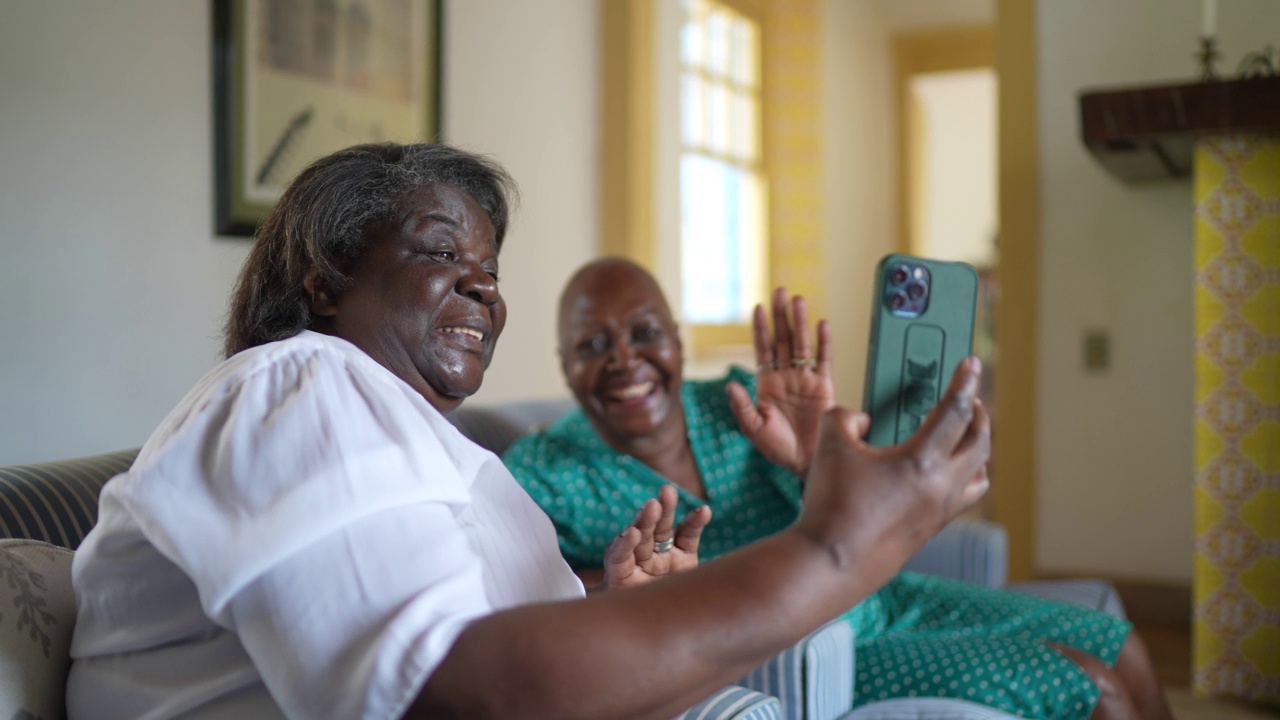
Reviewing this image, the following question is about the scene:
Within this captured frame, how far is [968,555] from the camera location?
238cm

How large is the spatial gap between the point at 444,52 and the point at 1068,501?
252 centimetres

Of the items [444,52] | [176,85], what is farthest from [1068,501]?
[176,85]

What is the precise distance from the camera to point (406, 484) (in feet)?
2.45

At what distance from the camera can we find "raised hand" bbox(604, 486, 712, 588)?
102 centimetres

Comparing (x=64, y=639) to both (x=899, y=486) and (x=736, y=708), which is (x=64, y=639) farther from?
(x=899, y=486)

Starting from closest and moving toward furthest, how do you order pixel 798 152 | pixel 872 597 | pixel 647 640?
pixel 647 640 → pixel 872 597 → pixel 798 152

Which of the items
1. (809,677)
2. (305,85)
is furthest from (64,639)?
(305,85)

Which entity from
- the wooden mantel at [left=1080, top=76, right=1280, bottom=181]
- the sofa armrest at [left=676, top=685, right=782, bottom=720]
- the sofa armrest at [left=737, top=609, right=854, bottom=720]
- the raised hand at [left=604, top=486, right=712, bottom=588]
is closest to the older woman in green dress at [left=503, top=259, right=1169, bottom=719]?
the sofa armrest at [left=737, top=609, right=854, bottom=720]

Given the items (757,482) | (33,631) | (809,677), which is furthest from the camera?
(757,482)

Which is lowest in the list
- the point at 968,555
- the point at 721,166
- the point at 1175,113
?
the point at 968,555

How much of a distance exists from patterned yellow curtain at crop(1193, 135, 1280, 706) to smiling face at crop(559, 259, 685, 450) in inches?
59.8

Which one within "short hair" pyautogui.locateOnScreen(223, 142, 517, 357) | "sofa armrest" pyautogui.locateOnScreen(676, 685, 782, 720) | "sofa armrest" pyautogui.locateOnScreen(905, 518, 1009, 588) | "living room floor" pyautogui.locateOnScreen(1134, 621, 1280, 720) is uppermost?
"short hair" pyautogui.locateOnScreen(223, 142, 517, 357)

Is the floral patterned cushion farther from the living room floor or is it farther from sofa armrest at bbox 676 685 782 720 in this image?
the living room floor

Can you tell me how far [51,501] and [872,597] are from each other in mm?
1363
